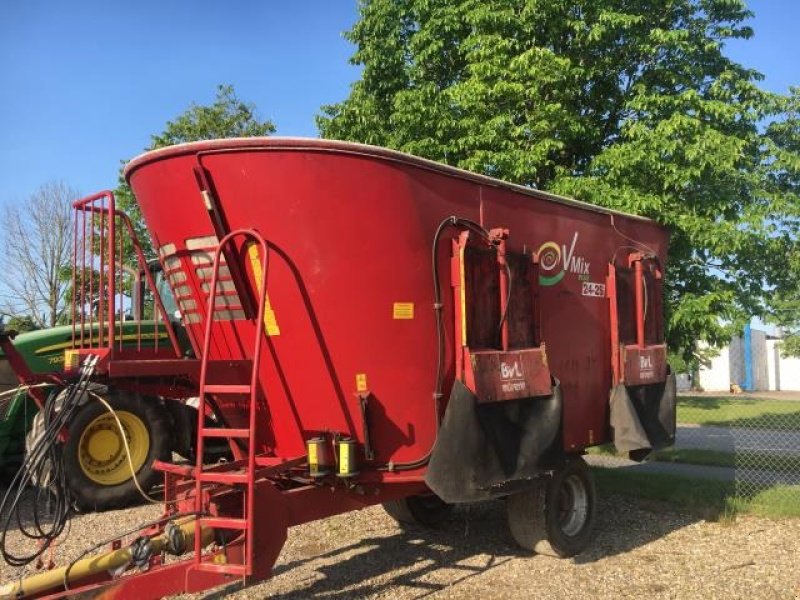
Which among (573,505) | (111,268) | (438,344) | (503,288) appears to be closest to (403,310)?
(438,344)

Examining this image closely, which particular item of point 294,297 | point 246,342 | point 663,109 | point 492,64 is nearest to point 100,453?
point 246,342

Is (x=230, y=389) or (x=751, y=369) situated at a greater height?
(x=230, y=389)

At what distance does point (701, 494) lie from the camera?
8.31 m

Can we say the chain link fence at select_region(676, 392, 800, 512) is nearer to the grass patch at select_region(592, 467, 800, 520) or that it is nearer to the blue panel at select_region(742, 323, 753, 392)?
the grass patch at select_region(592, 467, 800, 520)

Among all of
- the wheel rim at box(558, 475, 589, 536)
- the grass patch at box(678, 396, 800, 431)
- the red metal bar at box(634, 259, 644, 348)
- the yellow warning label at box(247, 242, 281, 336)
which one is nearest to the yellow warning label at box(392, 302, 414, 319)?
the yellow warning label at box(247, 242, 281, 336)

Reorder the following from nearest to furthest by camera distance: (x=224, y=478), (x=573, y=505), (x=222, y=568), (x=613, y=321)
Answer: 1. (x=222, y=568)
2. (x=224, y=478)
3. (x=573, y=505)
4. (x=613, y=321)

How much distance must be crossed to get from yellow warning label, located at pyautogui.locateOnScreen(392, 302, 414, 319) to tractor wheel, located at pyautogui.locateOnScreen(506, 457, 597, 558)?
6.16 ft

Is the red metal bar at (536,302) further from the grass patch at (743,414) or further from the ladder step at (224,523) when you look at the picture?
the grass patch at (743,414)

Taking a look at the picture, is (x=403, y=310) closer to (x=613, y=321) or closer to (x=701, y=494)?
(x=613, y=321)

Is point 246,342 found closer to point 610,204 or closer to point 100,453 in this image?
point 100,453

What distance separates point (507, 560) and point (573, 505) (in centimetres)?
87

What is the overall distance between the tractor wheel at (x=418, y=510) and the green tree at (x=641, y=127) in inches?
147

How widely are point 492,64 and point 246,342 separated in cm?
617

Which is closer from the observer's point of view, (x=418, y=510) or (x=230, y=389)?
(x=230, y=389)
